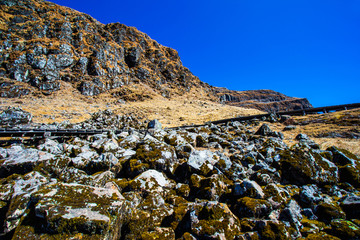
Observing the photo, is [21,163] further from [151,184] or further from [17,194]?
[151,184]

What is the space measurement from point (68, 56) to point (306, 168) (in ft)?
276

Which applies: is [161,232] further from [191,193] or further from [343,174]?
[343,174]

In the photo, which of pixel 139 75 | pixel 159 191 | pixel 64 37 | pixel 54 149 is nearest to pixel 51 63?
pixel 64 37

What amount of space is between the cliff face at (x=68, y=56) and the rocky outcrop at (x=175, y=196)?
2426 inches

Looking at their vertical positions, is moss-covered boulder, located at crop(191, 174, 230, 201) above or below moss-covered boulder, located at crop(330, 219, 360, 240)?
below

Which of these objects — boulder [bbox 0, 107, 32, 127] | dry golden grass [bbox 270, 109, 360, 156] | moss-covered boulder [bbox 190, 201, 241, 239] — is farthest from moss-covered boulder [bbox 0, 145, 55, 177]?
boulder [bbox 0, 107, 32, 127]

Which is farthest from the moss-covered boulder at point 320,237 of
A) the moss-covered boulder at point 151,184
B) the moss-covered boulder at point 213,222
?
the moss-covered boulder at point 151,184

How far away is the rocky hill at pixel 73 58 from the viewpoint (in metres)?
55.1

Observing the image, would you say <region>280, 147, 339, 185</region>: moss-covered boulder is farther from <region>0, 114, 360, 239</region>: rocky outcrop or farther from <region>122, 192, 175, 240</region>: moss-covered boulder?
<region>122, 192, 175, 240</region>: moss-covered boulder

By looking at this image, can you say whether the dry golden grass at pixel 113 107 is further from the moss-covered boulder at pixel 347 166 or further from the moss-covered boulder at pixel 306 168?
the moss-covered boulder at pixel 306 168

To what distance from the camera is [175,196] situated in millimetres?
5602

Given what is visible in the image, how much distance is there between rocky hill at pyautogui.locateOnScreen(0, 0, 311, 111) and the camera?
5512 cm

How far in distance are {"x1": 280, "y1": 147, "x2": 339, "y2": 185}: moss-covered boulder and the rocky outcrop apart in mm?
42

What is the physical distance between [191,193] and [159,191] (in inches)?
50.5
